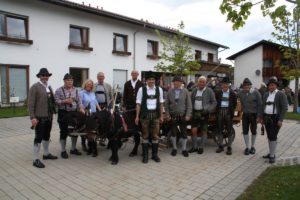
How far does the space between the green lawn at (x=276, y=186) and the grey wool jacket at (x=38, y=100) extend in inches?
155

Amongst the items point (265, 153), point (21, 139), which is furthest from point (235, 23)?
point (21, 139)

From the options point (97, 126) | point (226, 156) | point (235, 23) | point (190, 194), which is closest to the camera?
point (235, 23)

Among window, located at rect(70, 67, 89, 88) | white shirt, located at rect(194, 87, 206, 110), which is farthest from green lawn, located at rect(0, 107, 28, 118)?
white shirt, located at rect(194, 87, 206, 110)

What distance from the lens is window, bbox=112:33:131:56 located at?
63.0ft

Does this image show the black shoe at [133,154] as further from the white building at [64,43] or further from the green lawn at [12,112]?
→ the white building at [64,43]

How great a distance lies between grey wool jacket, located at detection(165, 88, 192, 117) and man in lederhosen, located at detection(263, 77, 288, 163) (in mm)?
1696

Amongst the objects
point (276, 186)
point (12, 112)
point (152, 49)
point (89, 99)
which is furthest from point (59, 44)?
point (276, 186)

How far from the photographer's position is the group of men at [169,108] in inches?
235

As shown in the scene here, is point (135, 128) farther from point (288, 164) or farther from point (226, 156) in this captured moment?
point (288, 164)

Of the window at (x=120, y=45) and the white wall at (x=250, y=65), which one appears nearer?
the window at (x=120, y=45)

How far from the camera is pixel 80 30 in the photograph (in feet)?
56.2

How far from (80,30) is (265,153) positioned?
13.2 m

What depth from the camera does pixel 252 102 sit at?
22.8 feet

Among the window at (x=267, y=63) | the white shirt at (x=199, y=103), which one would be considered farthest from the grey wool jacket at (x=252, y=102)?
the window at (x=267, y=63)
